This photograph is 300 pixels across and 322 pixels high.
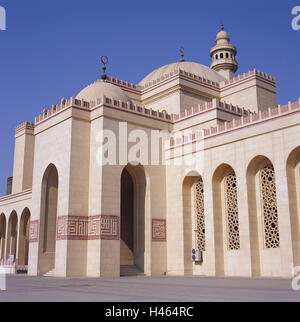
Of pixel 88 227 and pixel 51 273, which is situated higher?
pixel 88 227

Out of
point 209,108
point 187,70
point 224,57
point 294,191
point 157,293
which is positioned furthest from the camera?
point 224,57

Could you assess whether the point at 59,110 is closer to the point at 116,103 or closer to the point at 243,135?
the point at 116,103

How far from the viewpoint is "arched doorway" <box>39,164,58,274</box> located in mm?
18766

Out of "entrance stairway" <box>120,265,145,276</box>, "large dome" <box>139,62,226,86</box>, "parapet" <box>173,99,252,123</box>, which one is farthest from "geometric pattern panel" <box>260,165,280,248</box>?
"large dome" <box>139,62,226,86</box>

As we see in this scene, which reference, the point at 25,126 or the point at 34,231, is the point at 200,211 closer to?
the point at 34,231

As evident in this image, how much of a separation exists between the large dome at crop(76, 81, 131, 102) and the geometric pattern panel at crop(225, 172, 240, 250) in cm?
656

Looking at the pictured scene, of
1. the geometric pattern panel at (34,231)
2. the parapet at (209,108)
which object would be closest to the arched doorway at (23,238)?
the geometric pattern panel at (34,231)

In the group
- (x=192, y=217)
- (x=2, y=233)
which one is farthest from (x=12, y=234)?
(x=192, y=217)

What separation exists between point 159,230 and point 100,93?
7.10m

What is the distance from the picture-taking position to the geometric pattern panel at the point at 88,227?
16.6m

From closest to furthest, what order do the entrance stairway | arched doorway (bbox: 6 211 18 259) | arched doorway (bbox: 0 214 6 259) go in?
the entrance stairway, arched doorway (bbox: 6 211 18 259), arched doorway (bbox: 0 214 6 259)

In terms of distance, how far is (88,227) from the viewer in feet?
56.3

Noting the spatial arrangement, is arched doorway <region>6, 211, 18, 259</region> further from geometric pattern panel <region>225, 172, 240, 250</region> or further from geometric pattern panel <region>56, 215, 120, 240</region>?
geometric pattern panel <region>225, 172, 240, 250</region>
